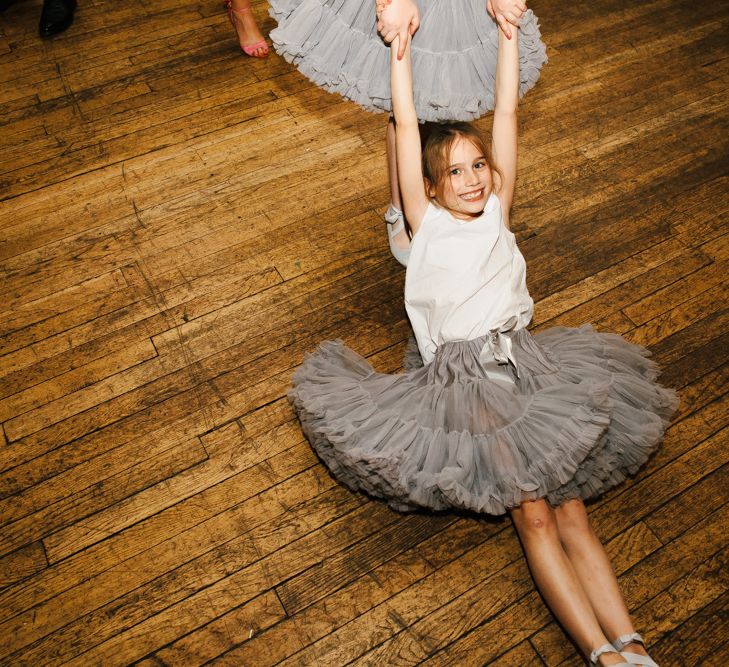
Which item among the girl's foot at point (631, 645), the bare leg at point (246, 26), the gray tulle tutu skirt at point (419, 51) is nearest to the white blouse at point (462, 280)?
the gray tulle tutu skirt at point (419, 51)

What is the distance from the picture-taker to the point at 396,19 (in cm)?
182

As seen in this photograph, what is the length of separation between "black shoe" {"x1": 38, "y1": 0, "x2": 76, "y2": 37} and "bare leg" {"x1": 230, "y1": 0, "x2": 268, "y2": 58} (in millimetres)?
764

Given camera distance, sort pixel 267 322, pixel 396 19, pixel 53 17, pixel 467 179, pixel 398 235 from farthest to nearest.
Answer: pixel 53 17
pixel 398 235
pixel 267 322
pixel 467 179
pixel 396 19

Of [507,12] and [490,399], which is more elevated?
[507,12]

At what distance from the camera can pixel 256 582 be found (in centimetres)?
182

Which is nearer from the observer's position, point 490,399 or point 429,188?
point 490,399

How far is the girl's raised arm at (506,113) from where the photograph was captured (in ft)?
6.24

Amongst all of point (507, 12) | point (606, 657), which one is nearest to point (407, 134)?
point (507, 12)

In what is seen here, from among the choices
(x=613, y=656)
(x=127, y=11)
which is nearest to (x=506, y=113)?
(x=613, y=656)

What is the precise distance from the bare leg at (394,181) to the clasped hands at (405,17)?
1.34 feet

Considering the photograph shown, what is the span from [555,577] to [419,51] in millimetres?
1326

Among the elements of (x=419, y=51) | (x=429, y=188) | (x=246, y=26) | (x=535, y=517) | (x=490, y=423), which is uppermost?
(x=419, y=51)

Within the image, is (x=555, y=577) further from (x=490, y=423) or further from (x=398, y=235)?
(x=398, y=235)

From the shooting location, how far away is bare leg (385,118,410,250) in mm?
2273
